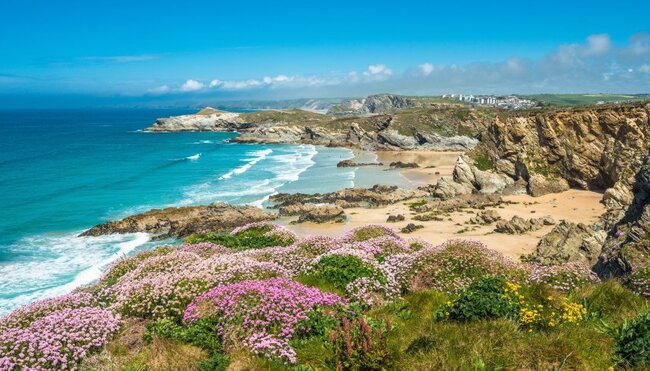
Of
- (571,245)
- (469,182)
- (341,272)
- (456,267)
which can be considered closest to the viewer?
(341,272)

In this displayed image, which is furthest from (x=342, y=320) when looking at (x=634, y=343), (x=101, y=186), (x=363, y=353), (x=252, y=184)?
(x=101, y=186)

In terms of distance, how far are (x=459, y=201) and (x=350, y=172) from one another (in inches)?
1076

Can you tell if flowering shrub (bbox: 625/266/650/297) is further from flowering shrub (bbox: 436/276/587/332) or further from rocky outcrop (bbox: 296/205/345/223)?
rocky outcrop (bbox: 296/205/345/223)

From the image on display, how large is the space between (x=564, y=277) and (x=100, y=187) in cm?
5543

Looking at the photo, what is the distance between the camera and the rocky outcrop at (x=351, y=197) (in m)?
45.2

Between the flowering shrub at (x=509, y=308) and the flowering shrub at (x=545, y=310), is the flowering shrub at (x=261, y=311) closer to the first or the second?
the flowering shrub at (x=509, y=308)

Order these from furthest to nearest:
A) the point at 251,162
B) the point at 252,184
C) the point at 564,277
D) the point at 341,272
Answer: the point at 251,162
the point at 252,184
the point at 341,272
the point at 564,277

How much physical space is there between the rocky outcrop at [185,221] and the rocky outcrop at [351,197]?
613 centimetres

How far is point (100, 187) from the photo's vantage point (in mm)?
55844

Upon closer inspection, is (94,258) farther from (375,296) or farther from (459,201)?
(459,201)

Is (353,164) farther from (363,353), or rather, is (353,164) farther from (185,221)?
(363,353)

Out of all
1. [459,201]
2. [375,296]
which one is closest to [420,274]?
[375,296]

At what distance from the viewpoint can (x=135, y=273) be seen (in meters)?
11.8

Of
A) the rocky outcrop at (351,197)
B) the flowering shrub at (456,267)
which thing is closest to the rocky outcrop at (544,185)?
the rocky outcrop at (351,197)
